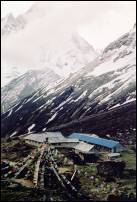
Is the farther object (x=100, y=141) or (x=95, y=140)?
(x=95, y=140)

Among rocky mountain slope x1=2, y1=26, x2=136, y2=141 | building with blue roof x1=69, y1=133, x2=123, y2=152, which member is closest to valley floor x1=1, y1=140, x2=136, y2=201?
building with blue roof x1=69, y1=133, x2=123, y2=152

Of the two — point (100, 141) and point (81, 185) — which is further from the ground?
point (100, 141)

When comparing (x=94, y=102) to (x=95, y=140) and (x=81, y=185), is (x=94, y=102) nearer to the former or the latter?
(x=95, y=140)

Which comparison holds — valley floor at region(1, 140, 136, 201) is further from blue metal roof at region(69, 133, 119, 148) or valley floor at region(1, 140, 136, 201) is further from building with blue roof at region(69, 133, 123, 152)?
blue metal roof at region(69, 133, 119, 148)

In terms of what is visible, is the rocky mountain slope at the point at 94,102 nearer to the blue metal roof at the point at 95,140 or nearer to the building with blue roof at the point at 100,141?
the blue metal roof at the point at 95,140

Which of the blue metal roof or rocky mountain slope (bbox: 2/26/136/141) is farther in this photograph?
rocky mountain slope (bbox: 2/26/136/141)

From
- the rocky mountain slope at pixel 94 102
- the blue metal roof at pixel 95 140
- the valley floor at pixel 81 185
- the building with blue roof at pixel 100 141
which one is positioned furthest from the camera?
the rocky mountain slope at pixel 94 102

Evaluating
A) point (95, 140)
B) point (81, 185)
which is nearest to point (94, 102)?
point (95, 140)

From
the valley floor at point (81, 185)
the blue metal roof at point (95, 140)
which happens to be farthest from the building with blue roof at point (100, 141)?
the valley floor at point (81, 185)
